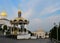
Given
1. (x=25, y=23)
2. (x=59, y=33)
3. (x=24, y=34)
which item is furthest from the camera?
(x=25, y=23)

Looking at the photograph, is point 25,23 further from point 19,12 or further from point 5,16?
point 5,16

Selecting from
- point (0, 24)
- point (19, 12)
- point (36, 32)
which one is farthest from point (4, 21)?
point (19, 12)

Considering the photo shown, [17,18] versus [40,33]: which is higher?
[17,18]

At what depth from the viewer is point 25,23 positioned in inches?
1841

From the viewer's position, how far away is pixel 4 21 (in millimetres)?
83875

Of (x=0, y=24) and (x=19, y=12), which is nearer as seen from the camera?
(x=19, y=12)

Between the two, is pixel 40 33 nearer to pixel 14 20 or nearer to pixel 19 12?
pixel 19 12

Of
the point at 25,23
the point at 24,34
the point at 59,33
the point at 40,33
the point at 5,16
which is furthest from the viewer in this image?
the point at 5,16

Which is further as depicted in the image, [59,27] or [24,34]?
[24,34]

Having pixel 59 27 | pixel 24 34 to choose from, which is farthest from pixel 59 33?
pixel 24 34

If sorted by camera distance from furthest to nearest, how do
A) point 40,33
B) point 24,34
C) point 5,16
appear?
point 5,16 → point 40,33 → point 24,34

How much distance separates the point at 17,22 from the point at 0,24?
37.5 meters

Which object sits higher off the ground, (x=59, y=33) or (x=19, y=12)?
(x=19, y=12)

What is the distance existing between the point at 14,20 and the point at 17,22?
0.89m
